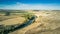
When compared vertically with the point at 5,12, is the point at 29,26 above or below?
below

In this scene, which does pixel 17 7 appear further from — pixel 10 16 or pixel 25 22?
pixel 25 22

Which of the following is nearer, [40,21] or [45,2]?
[40,21]

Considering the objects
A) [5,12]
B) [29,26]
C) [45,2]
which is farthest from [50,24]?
[5,12]

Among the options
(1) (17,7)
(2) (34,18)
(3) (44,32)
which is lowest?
(3) (44,32)

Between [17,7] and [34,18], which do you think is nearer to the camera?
[34,18]

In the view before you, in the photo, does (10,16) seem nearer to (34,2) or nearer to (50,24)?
(34,2)

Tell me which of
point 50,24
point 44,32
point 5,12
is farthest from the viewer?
point 5,12

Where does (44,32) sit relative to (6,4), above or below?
below

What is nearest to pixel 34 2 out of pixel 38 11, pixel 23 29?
pixel 38 11

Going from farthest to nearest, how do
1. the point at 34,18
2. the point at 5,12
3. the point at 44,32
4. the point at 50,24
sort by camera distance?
the point at 5,12 < the point at 34,18 < the point at 50,24 < the point at 44,32
